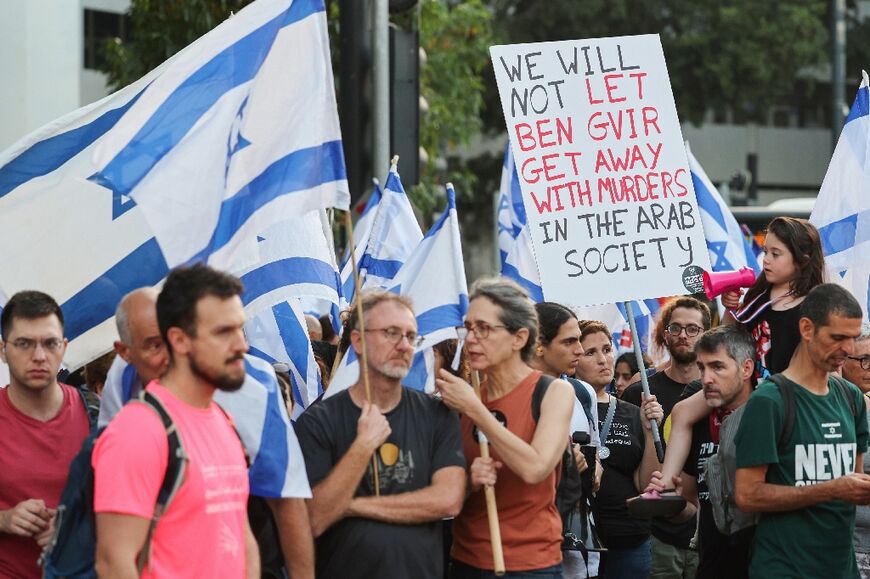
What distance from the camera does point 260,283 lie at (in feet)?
23.9

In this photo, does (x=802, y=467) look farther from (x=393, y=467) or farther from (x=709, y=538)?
(x=393, y=467)

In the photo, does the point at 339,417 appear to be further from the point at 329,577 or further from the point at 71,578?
the point at 71,578

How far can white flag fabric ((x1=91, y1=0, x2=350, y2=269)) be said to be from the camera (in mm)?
5699

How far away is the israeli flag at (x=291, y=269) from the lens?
7.15m

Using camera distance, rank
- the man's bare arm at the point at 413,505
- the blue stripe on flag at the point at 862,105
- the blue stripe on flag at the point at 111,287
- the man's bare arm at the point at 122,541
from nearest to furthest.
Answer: the man's bare arm at the point at 122,541, the man's bare arm at the point at 413,505, the blue stripe on flag at the point at 111,287, the blue stripe on flag at the point at 862,105

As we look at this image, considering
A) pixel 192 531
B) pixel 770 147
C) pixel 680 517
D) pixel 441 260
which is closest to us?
pixel 192 531

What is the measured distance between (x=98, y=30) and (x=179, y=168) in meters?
30.5

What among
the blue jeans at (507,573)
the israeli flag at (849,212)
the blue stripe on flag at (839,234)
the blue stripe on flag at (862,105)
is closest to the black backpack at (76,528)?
the blue jeans at (507,573)

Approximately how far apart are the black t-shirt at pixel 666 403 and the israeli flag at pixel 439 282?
160 centimetres

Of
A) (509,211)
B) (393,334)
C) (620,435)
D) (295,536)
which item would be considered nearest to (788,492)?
(393,334)

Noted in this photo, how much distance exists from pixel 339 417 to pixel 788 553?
6.09 ft

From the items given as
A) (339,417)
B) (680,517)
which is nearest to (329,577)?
(339,417)

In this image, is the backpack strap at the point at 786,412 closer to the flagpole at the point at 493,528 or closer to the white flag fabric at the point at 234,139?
the flagpole at the point at 493,528

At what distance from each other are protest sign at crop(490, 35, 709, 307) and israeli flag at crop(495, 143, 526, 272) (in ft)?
11.5
